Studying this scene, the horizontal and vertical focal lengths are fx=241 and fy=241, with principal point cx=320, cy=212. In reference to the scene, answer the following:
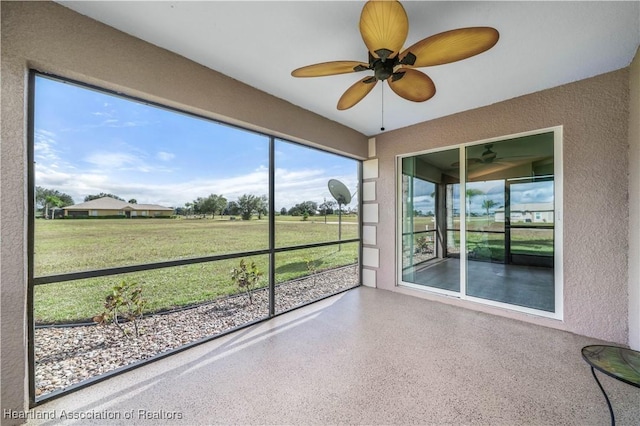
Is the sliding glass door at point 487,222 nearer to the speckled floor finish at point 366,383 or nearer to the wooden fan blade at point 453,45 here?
the speckled floor finish at point 366,383

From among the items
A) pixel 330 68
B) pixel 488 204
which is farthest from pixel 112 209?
pixel 488 204

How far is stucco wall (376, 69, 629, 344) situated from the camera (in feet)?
7.60

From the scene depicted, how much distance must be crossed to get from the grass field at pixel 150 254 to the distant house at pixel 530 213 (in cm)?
277

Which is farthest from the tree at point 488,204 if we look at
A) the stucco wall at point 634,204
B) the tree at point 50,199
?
the tree at point 50,199

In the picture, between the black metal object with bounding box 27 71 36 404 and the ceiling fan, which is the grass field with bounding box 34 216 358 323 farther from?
the ceiling fan

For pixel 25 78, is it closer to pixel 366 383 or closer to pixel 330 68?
pixel 330 68

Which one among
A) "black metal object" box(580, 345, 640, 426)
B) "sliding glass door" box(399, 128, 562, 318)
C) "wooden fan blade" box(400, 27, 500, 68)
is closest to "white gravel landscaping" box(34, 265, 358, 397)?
"sliding glass door" box(399, 128, 562, 318)

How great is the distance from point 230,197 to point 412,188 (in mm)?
2867

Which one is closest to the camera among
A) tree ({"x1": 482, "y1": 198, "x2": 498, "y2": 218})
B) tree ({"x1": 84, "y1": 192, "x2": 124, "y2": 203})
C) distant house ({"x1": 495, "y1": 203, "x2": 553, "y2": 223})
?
tree ({"x1": 84, "y1": 192, "x2": 124, "y2": 203})

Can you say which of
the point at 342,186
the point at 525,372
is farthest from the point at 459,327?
the point at 342,186

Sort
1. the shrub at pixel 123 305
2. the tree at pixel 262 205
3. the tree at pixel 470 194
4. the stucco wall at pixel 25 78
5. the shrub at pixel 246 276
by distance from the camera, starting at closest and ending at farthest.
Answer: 1. the stucco wall at pixel 25 78
2. the shrub at pixel 123 305
3. the shrub at pixel 246 276
4. the tree at pixel 262 205
5. the tree at pixel 470 194

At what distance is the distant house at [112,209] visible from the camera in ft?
6.05

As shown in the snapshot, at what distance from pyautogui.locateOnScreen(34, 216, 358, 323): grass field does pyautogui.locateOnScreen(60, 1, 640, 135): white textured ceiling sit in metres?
1.54

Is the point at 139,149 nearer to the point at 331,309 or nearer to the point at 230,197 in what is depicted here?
the point at 230,197
